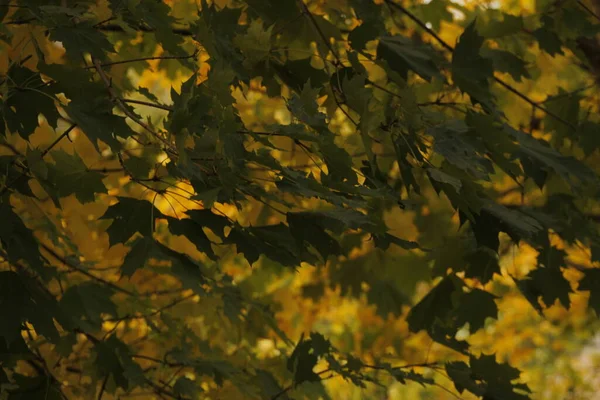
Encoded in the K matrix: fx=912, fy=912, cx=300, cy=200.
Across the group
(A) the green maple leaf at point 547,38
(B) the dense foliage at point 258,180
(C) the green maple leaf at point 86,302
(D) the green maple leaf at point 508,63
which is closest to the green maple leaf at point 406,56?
(B) the dense foliage at point 258,180

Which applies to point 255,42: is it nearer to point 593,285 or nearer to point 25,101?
point 25,101

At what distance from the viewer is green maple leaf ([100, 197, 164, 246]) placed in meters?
1.45

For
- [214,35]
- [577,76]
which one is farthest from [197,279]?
[577,76]

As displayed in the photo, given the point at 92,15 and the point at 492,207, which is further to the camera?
the point at 492,207

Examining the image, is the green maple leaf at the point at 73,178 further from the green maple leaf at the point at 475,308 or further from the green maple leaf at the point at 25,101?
the green maple leaf at the point at 475,308

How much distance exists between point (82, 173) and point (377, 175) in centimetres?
54

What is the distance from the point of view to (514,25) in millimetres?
2404

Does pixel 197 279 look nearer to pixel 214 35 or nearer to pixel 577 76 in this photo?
pixel 214 35

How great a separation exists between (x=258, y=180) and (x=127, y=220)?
58 centimetres

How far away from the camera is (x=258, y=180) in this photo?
78.7 inches

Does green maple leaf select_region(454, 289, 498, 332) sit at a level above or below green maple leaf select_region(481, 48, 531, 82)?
below

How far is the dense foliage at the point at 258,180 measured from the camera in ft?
4.48

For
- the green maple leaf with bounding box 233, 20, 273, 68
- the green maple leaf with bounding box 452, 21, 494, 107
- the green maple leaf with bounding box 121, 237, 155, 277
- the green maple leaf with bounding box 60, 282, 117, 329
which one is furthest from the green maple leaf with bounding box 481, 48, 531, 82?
the green maple leaf with bounding box 121, 237, 155, 277

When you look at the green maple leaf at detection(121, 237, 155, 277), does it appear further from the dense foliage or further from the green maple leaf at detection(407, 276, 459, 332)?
the green maple leaf at detection(407, 276, 459, 332)
